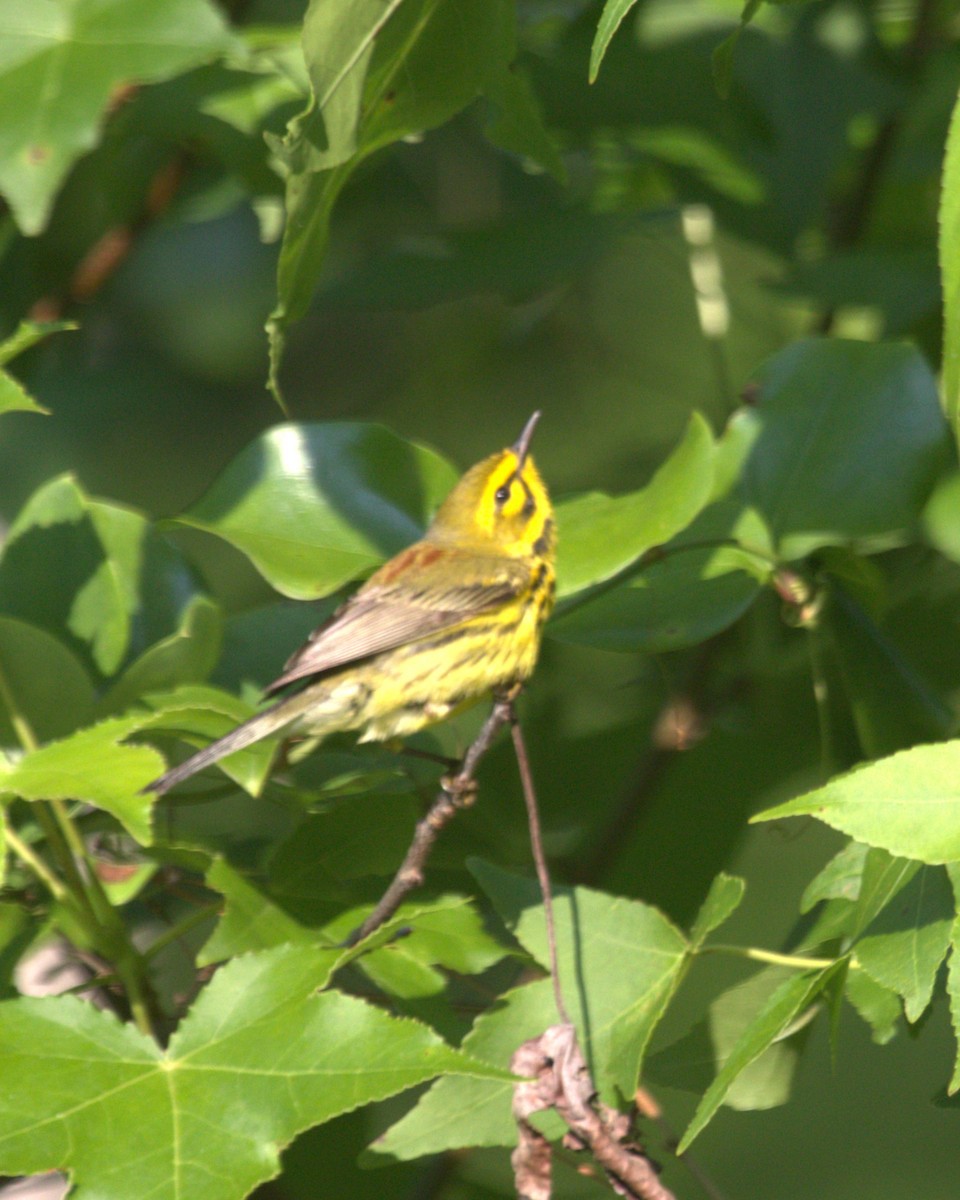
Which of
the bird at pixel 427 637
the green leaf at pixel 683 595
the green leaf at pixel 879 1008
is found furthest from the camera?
the bird at pixel 427 637

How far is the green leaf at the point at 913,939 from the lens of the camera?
5.63 ft

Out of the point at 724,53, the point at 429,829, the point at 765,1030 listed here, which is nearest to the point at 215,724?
the point at 429,829

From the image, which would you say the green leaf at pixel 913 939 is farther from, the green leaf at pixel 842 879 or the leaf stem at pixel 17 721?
the leaf stem at pixel 17 721

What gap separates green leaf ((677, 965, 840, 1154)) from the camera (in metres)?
1.69

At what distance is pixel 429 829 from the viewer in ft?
6.11

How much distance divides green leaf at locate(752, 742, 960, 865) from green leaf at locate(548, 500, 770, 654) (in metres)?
0.65

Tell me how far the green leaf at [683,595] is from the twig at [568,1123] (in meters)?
0.71

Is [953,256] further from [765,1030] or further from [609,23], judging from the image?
[765,1030]

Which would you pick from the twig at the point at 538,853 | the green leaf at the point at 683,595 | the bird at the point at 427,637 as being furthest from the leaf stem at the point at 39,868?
the green leaf at the point at 683,595

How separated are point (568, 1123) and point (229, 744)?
28.1 inches

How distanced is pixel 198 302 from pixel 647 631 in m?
Answer: 2.23

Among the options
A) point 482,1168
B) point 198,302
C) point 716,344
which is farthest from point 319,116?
point 198,302

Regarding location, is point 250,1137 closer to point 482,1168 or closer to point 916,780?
point 916,780

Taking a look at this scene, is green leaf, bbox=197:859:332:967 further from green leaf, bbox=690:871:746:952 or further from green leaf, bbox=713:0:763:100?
green leaf, bbox=713:0:763:100
